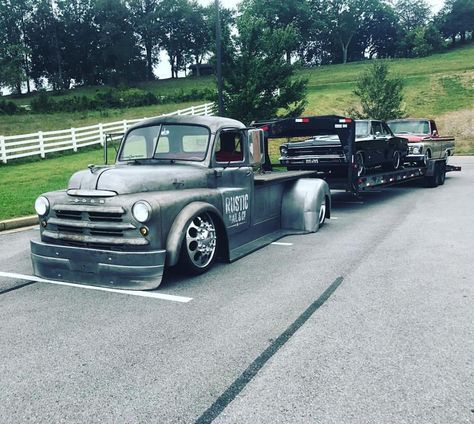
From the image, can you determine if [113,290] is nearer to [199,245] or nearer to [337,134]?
[199,245]

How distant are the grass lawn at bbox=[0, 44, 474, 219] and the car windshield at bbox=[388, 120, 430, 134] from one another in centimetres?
689

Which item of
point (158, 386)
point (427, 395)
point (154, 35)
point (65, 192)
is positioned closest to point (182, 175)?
point (65, 192)

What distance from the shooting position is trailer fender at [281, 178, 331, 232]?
334 inches

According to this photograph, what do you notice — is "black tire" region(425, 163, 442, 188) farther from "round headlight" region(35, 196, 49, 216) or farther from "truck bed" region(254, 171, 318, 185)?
"round headlight" region(35, 196, 49, 216)

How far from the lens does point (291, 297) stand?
517 centimetres

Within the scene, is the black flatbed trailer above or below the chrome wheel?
above

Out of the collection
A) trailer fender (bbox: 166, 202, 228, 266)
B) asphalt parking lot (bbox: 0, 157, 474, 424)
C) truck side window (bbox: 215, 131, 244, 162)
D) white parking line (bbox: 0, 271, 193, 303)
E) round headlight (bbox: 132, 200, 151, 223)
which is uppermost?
truck side window (bbox: 215, 131, 244, 162)

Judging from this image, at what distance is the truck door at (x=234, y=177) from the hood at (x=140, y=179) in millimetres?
395

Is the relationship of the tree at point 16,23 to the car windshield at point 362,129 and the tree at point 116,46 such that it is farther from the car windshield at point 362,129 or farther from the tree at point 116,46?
the car windshield at point 362,129

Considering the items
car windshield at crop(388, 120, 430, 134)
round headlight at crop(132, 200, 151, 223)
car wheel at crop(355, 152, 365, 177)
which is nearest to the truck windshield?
round headlight at crop(132, 200, 151, 223)

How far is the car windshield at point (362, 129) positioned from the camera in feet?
39.4

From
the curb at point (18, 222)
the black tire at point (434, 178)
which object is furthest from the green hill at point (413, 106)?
the curb at point (18, 222)

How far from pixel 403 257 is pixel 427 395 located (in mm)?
3805

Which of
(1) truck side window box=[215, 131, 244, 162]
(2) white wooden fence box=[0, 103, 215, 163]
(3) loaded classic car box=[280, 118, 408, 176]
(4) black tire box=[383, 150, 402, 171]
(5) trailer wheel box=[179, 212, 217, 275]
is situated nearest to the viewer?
(5) trailer wheel box=[179, 212, 217, 275]
